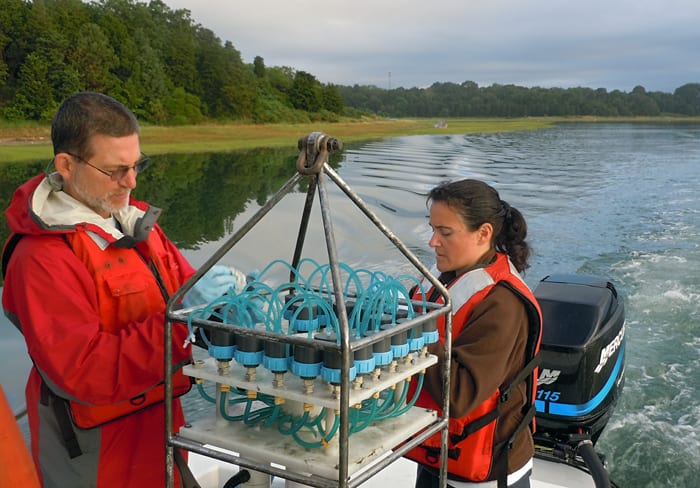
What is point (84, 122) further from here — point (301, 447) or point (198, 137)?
point (198, 137)

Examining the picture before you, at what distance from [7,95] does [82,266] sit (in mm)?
31675

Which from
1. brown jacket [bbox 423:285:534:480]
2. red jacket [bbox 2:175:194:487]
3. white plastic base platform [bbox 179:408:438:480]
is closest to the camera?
white plastic base platform [bbox 179:408:438:480]

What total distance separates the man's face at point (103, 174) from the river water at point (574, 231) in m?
3.09

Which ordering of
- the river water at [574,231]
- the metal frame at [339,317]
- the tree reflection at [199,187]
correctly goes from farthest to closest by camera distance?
the tree reflection at [199,187] → the river water at [574,231] → the metal frame at [339,317]

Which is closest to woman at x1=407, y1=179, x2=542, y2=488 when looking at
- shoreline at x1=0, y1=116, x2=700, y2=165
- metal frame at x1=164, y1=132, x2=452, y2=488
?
metal frame at x1=164, y1=132, x2=452, y2=488

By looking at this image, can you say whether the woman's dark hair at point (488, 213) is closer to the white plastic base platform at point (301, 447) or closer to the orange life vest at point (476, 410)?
the orange life vest at point (476, 410)

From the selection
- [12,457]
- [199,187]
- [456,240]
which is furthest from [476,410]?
[199,187]

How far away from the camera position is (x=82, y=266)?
5.87 feet

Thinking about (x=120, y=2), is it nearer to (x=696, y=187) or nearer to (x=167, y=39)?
(x=167, y=39)

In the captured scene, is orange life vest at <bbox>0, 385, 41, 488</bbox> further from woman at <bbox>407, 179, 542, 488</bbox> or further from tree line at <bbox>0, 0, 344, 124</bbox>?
tree line at <bbox>0, 0, 344, 124</bbox>

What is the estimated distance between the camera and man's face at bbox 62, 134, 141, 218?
182 cm

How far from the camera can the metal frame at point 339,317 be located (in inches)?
51.8

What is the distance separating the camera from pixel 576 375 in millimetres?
3172

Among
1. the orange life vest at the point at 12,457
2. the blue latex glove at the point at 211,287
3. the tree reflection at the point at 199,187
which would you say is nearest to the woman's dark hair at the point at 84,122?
the blue latex glove at the point at 211,287
